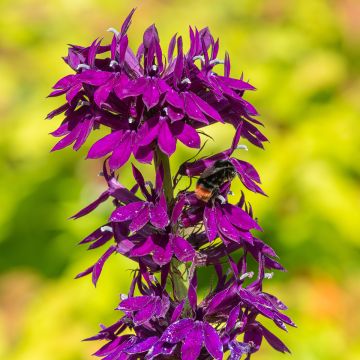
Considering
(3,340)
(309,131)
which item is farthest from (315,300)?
(3,340)

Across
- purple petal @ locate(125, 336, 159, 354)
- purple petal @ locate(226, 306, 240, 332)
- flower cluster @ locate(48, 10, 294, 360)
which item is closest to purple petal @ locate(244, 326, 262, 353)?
flower cluster @ locate(48, 10, 294, 360)

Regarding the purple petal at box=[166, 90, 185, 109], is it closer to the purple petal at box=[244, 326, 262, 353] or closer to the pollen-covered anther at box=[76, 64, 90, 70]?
the pollen-covered anther at box=[76, 64, 90, 70]

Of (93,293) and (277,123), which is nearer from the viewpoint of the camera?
(93,293)

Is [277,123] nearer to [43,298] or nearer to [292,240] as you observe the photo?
[292,240]

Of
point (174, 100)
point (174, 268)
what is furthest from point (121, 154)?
point (174, 268)

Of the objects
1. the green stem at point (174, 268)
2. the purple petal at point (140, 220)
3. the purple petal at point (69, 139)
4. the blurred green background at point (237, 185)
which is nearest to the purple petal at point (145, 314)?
the green stem at point (174, 268)

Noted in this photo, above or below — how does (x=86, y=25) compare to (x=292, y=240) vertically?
above
